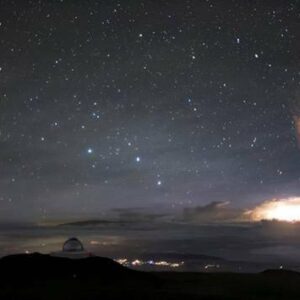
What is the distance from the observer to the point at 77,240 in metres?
66.9

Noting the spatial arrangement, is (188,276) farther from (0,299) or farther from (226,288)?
(0,299)

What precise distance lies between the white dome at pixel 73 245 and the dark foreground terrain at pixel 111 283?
7.25 m

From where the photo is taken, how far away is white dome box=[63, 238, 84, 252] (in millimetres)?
66188

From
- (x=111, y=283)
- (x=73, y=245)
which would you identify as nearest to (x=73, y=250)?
(x=73, y=245)

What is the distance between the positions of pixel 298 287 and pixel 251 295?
945 centimetres

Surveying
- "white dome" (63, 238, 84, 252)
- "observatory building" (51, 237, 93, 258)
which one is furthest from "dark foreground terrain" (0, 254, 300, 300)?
"white dome" (63, 238, 84, 252)

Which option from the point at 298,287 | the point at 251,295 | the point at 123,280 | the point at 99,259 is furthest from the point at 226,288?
the point at 99,259

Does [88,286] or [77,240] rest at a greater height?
[77,240]

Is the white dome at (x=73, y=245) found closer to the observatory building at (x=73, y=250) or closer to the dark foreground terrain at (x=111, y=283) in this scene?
the observatory building at (x=73, y=250)

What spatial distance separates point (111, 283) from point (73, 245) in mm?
16876

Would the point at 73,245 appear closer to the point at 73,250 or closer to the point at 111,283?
the point at 73,250

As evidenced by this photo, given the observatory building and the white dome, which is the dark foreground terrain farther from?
the white dome

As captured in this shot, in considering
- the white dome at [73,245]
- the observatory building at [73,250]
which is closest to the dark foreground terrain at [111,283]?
the observatory building at [73,250]

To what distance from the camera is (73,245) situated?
2635 inches
